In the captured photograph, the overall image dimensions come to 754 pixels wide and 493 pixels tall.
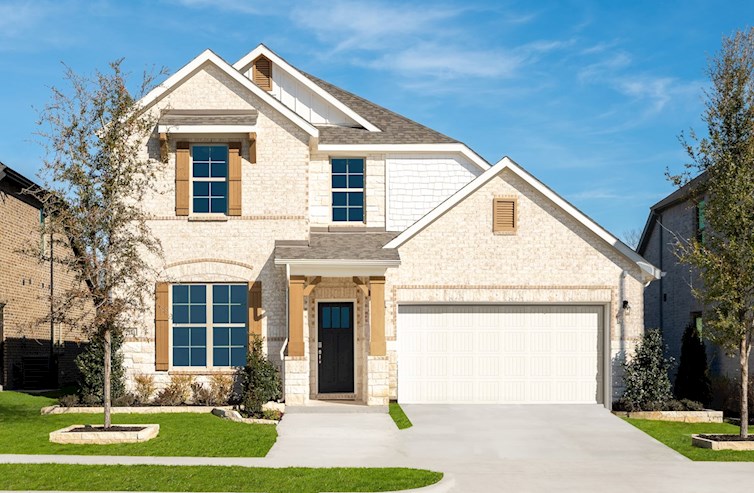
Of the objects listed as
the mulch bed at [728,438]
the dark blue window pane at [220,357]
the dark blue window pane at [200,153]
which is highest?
the dark blue window pane at [200,153]

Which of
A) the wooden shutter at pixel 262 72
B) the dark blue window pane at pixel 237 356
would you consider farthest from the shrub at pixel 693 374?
the wooden shutter at pixel 262 72

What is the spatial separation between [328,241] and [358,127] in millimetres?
4142

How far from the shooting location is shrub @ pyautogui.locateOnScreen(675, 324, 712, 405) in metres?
22.2

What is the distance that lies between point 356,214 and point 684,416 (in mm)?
9742

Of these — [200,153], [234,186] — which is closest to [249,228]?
[234,186]

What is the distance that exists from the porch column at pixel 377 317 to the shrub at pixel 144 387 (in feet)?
17.9

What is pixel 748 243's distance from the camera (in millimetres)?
18031

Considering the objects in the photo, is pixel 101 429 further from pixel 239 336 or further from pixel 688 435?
pixel 688 435

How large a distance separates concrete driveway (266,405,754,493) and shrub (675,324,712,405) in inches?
96.7

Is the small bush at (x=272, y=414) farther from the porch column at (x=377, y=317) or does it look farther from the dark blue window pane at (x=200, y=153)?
the dark blue window pane at (x=200, y=153)

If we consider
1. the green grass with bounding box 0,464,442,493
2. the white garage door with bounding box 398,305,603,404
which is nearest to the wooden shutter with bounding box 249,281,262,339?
the white garage door with bounding box 398,305,603,404

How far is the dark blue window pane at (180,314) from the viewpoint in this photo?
22047mm

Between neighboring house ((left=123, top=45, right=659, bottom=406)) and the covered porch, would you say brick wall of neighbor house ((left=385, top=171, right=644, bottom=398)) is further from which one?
the covered porch

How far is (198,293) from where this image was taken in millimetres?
22047
